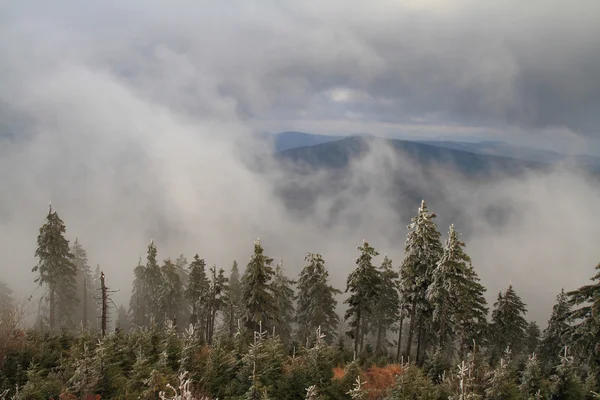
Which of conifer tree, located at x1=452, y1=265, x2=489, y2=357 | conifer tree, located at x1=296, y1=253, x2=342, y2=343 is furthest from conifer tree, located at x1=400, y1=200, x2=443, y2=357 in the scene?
conifer tree, located at x1=296, y1=253, x2=342, y2=343

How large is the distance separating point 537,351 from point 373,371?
2677cm

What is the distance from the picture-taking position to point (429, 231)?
29.1 meters

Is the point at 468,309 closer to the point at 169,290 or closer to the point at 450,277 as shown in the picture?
the point at 450,277

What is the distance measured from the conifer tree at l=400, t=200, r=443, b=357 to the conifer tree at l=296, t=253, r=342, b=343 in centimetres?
1122

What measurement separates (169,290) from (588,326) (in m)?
43.0

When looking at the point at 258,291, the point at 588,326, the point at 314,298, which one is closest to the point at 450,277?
the point at 588,326

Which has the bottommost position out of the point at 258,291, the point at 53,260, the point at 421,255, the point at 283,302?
the point at 283,302

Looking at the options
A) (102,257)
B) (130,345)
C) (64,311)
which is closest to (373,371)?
(130,345)

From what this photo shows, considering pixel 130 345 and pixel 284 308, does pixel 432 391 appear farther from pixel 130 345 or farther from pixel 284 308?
pixel 284 308

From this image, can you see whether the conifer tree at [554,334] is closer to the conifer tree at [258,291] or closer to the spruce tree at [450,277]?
the spruce tree at [450,277]

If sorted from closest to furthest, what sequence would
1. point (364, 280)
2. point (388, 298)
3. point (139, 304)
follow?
point (364, 280) < point (388, 298) < point (139, 304)

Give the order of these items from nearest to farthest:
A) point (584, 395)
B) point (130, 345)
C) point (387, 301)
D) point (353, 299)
Answer: 1. point (584, 395)
2. point (130, 345)
3. point (353, 299)
4. point (387, 301)

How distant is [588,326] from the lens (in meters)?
22.7

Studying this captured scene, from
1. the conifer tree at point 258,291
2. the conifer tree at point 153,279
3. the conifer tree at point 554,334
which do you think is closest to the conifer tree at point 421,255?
the conifer tree at point 258,291
